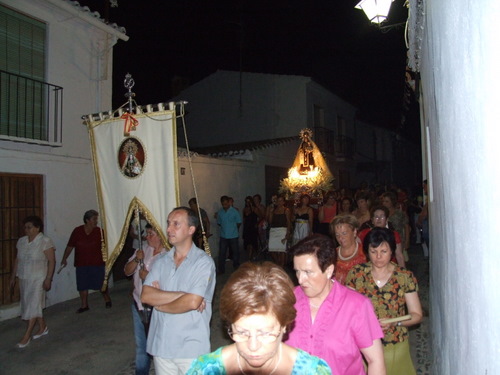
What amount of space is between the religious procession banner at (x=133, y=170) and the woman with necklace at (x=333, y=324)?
228 cm

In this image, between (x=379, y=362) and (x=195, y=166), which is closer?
(x=379, y=362)

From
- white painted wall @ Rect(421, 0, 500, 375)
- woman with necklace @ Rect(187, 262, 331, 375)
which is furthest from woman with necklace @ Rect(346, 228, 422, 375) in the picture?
woman with necklace @ Rect(187, 262, 331, 375)

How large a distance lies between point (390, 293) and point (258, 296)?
71.2 inches

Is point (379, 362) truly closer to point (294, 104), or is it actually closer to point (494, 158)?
point (494, 158)

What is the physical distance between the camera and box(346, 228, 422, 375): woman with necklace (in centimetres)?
328

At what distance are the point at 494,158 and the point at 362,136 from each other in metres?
29.4

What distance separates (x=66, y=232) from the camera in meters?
8.98

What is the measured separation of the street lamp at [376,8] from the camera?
5941mm

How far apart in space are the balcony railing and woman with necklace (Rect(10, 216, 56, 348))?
93.5 inches

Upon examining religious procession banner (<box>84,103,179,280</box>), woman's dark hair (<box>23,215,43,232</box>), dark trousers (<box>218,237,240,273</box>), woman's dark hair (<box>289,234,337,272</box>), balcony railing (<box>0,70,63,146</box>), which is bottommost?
dark trousers (<box>218,237,240,273</box>)

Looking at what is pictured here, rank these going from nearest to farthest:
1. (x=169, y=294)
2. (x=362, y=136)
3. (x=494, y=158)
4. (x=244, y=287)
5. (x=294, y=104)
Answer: (x=494, y=158)
(x=244, y=287)
(x=169, y=294)
(x=294, y=104)
(x=362, y=136)

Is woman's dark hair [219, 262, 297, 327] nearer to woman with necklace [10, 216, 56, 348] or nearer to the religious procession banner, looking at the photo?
the religious procession banner

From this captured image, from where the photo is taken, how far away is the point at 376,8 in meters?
5.96

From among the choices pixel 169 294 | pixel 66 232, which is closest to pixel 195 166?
pixel 66 232
